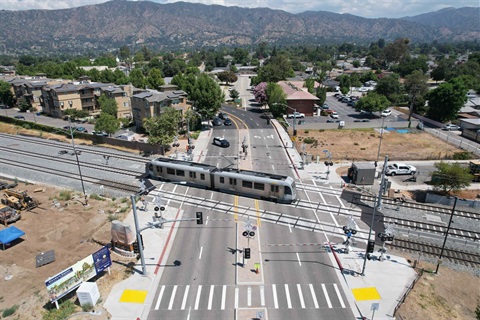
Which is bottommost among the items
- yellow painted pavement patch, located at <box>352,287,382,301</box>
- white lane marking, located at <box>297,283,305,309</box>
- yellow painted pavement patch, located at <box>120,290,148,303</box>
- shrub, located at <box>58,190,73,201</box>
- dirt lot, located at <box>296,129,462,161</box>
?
dirt lot, located at <box>296,129,462,161</box>

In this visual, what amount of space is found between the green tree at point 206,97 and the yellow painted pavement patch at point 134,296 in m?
49.4

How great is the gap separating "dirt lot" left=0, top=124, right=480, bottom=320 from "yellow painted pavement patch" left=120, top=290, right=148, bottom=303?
1.48 m

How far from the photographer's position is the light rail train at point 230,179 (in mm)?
37750

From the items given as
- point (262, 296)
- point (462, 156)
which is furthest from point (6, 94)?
point (462, 156)

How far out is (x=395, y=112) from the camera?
90312 millimetres

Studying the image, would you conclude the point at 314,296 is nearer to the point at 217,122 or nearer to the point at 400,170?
the point at 400,170

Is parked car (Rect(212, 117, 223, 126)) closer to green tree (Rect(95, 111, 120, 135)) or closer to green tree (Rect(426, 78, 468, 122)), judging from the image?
green tree (Rect(95, 111, 120, 135))

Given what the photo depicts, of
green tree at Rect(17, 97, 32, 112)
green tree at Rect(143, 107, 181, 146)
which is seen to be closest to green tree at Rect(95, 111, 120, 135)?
green tree at Rect(143, 107, 181, 146)

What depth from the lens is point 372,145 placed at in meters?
61.4

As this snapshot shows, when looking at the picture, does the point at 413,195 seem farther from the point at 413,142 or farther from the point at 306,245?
the point at 413,142

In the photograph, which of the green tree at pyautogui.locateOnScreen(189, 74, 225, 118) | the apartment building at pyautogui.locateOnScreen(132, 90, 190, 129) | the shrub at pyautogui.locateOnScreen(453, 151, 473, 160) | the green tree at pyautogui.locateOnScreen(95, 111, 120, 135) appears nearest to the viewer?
the shrub at pyautogui.locateOnScreen(453, 151, 473, 160)

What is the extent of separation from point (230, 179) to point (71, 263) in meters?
19.4

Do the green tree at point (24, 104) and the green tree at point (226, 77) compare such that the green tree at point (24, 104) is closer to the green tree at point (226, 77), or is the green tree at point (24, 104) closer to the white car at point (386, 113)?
the green tree at point (226, 77)

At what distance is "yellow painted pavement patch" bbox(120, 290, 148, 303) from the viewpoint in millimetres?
24234
